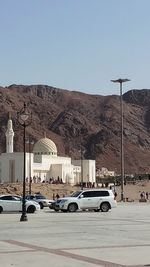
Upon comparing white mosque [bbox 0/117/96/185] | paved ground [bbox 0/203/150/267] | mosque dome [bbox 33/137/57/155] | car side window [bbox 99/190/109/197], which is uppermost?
mosque dome [bbox 33/137/57/155]

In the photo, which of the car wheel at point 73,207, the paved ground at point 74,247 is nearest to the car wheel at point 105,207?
the car wheel at point 73,207

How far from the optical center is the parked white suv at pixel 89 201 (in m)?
38.0

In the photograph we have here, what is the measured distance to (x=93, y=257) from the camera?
13.8 meters

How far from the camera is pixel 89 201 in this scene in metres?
38.0

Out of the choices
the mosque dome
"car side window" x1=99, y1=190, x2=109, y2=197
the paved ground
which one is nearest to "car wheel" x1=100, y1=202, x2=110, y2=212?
"car side window" x1=99, y1=190, x2=109, y2=197

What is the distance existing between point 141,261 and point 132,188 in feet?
256

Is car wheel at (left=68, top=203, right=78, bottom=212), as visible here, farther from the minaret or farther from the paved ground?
the minaret

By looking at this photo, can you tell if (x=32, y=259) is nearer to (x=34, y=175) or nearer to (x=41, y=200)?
(x=41, y=200)

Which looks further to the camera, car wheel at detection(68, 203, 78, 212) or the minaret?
the minaret

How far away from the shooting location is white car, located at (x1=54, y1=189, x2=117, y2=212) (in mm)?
37969

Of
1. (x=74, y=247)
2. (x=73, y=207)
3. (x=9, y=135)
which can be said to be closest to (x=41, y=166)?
(x=9, y=135)

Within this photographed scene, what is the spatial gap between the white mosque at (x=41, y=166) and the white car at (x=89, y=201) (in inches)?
2464

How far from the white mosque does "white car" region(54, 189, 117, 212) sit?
62.6m

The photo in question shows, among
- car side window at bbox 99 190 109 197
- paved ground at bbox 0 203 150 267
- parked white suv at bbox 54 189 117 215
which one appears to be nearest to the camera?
paved ground at bbox 0 203 150 267
